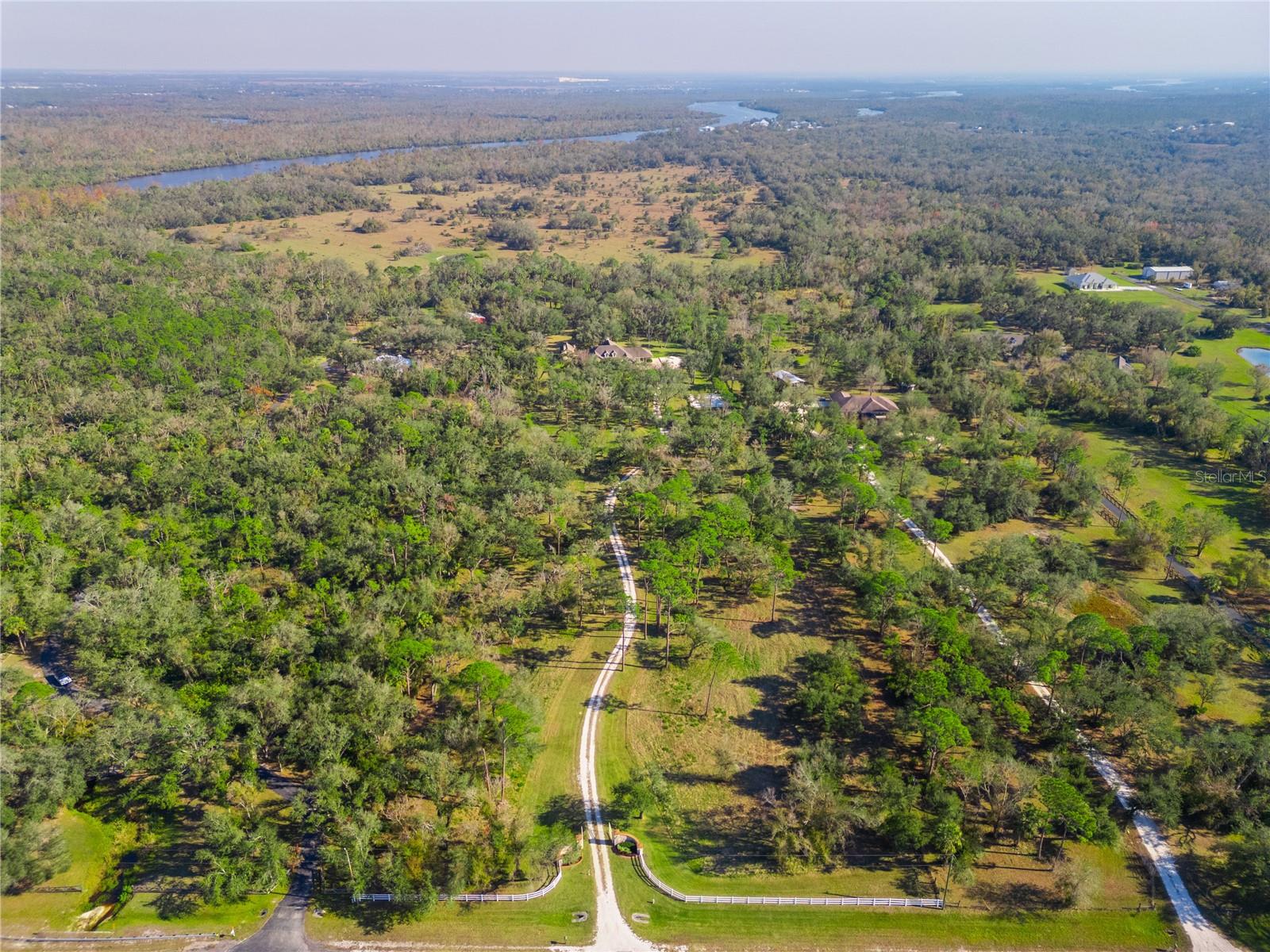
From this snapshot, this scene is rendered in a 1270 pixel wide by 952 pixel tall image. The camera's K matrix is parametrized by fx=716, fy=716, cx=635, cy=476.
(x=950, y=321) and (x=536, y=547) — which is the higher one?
(x=950, y=321)

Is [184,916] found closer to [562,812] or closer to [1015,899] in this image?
[562,812]

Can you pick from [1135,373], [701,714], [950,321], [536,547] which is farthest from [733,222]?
[701,714]

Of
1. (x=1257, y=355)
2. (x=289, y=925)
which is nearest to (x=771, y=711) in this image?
(x=289, y=925)

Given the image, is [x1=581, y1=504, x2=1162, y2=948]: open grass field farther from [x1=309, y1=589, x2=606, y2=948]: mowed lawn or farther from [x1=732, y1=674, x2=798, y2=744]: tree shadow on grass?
[x1=309, y1=589, x2=606, y2=948]: mowed lawn

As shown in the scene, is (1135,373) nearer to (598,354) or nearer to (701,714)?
(598,354)

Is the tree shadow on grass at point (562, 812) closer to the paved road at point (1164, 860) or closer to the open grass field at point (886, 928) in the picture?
the open grass field at point (886, 928)

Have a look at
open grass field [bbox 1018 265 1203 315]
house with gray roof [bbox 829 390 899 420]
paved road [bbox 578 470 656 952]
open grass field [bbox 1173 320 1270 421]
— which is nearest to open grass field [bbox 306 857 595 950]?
paved road [bbox 578 470 656 952]

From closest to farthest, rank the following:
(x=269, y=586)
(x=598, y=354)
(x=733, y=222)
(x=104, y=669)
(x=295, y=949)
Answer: (x=295, y=949) → (x=104, y=669) → (x=269, y=586) → (x=598, y=354) → (x=733, y=222)

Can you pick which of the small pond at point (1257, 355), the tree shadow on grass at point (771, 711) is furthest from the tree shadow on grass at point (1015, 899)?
the small pond at point (1257, 355)
